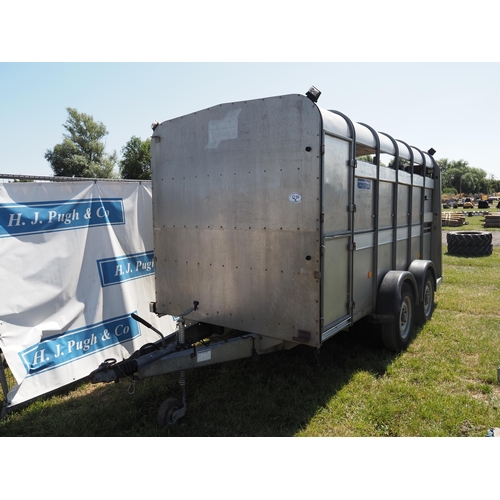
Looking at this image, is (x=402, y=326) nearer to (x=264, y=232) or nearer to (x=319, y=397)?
(x=319, y=397)

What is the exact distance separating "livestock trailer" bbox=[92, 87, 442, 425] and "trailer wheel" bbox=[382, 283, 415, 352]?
2cm

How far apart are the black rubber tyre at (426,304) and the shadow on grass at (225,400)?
1.28 m

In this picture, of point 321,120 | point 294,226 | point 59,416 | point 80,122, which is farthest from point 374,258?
point 80,122

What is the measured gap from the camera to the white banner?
13.5 feet

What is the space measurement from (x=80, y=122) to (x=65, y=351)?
4424 cm

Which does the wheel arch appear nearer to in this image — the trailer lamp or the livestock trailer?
the livestock trailer

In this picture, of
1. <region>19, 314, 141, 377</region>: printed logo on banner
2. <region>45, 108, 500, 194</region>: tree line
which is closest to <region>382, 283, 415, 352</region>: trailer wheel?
<region>19, 314, 141, 377</region>: printed logo on banner

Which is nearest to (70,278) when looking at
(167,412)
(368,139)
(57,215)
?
(57,215)

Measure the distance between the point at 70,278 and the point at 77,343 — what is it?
786mm

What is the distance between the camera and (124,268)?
5344 millimetres

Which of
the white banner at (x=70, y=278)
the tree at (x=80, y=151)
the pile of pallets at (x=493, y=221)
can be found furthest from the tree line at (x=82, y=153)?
the white banner at (x=70, y=278)

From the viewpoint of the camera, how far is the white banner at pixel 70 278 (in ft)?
13.5

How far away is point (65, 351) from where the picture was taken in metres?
4.53

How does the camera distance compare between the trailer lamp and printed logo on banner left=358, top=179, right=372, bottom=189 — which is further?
printed logo on banner left=358, top=179, right=372, bottom=189
